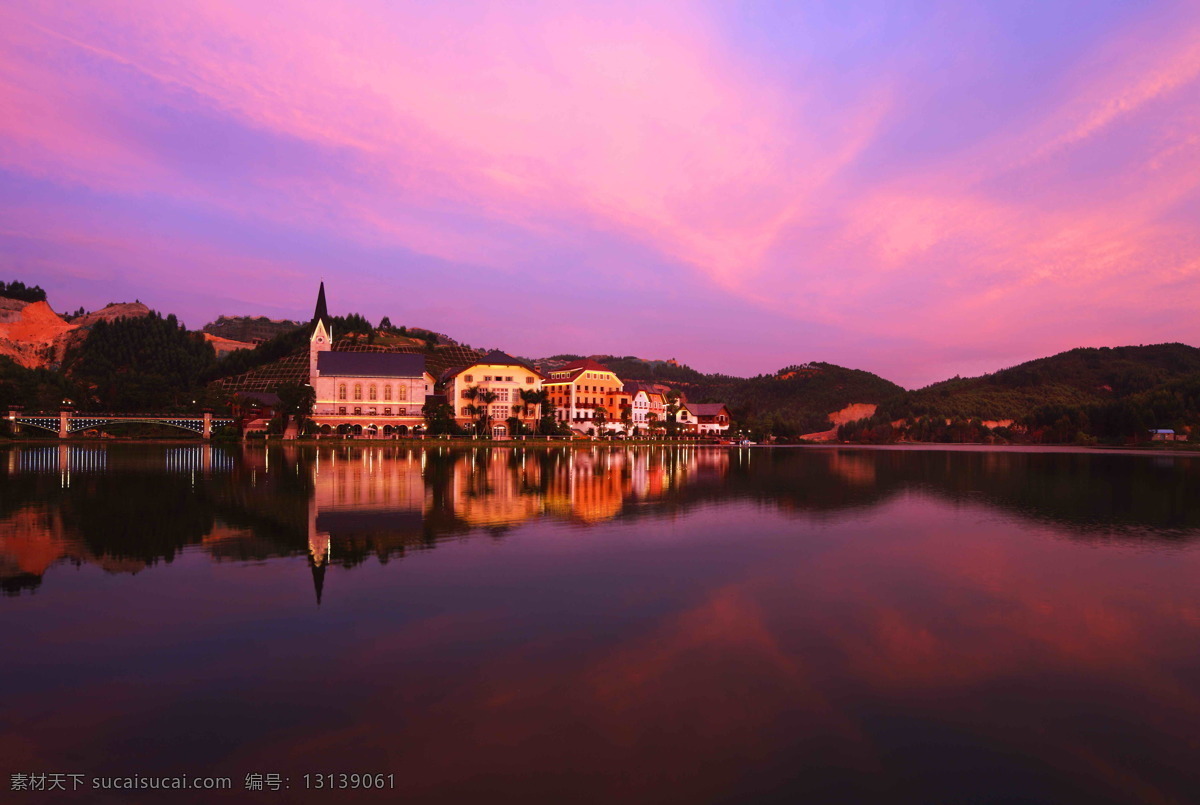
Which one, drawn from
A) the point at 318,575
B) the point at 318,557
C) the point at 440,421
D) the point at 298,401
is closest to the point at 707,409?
the point at 440,421

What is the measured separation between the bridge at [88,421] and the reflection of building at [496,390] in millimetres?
30806

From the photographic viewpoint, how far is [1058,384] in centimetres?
15900

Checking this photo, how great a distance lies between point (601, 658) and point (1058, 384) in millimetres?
189818

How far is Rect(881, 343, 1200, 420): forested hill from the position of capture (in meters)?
149

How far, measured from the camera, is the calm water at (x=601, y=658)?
6.62 metres

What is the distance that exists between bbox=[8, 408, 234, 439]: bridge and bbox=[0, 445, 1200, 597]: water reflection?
41.3 meters

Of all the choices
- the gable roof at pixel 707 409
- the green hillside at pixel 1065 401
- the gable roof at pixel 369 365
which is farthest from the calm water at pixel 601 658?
the green hillside at pixel 1065 401

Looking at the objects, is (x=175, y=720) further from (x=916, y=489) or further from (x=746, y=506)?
(x=916, y=489)

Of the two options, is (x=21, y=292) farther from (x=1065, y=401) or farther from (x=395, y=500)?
(x=1065, y=401)

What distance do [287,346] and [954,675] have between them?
18133 cm

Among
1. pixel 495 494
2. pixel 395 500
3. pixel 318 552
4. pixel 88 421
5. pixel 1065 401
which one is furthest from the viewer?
pixel 1065 401

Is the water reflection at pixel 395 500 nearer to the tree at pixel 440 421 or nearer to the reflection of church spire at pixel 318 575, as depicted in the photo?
the reflection of church spire at pixel 318 575

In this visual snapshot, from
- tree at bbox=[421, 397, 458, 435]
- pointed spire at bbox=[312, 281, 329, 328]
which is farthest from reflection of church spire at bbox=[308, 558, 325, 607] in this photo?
pointed spire at bbox=[312, 281, 329, 328]

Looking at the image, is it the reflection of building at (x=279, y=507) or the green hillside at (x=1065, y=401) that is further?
the green hillside at (x=1065, y=401)
